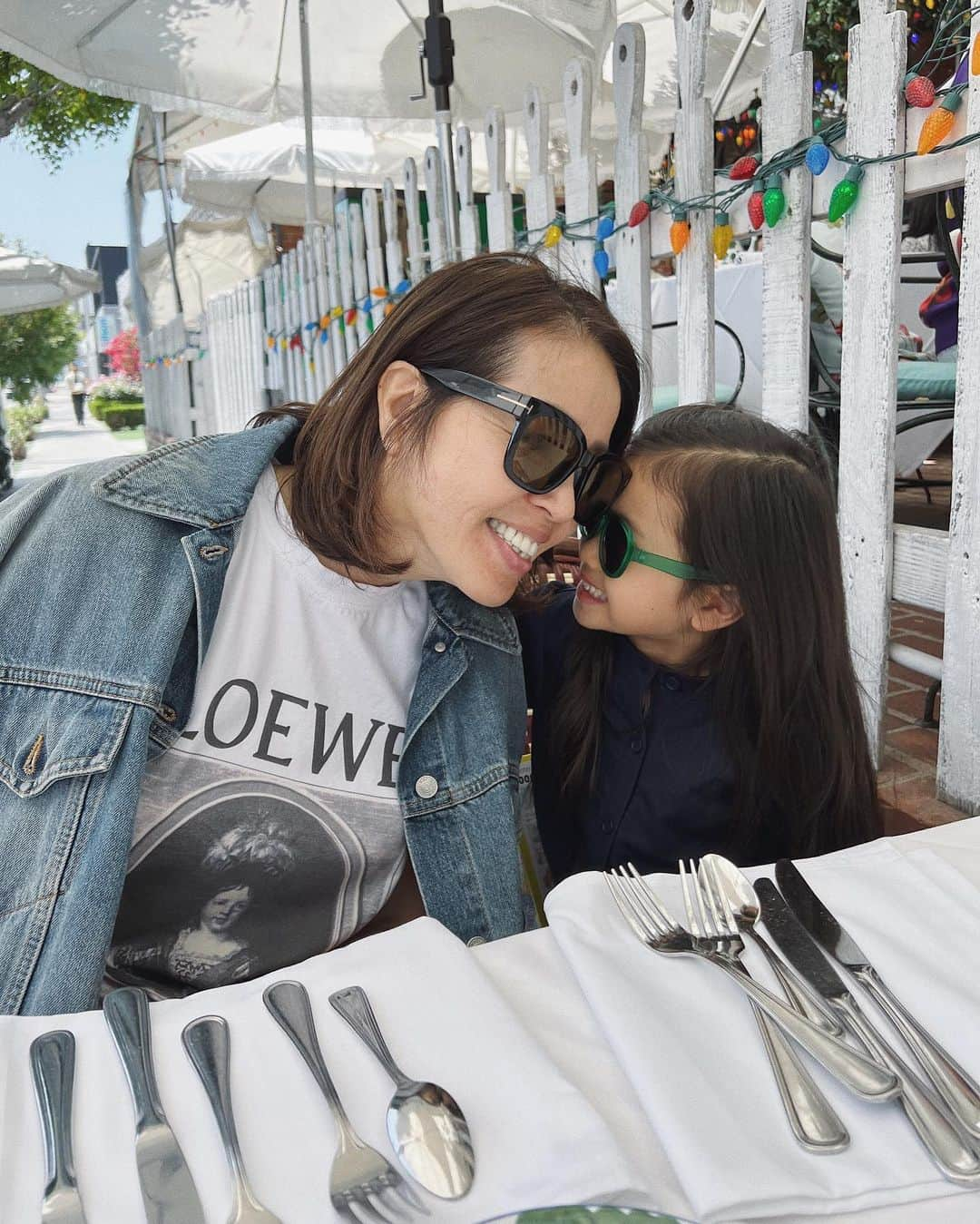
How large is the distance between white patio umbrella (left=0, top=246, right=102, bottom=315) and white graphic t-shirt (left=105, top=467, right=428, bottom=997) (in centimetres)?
1050

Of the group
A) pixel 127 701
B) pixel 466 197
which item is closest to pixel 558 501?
pixel 127 701

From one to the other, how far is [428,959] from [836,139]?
168 centimetres

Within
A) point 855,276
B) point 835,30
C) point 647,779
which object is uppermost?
point 835,30

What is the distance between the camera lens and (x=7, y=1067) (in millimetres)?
668

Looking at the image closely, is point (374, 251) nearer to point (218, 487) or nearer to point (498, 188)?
point (498, 188)

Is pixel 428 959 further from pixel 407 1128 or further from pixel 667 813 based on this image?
pixel 667 813

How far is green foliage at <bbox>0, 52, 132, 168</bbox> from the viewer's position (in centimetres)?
1060

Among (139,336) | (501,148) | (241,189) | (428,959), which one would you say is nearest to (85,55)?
(501,148)

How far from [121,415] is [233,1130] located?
79.1 ft

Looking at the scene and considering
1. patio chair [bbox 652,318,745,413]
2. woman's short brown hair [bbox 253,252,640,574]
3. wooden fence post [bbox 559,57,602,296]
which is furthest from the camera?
patio chair [bbox 652,318,745,413]

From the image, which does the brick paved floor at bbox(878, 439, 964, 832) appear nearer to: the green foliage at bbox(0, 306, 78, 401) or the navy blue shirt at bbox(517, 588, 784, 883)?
the navy blue shirt at bbox(517, 588, 784, 883)

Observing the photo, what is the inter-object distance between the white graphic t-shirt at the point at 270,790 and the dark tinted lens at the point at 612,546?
35 centimetres

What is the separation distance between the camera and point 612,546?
4.92ft

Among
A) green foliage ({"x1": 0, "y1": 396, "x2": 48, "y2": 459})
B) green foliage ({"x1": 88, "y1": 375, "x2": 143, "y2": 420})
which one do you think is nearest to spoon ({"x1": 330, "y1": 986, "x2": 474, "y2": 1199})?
green foliage ({"x1": 0, "y1": 396, "x2": 48, "y2": 459})
